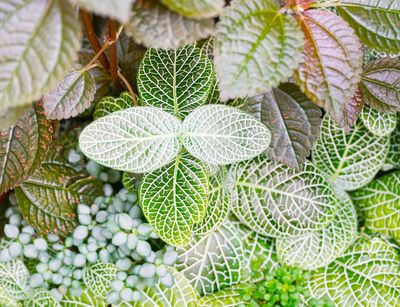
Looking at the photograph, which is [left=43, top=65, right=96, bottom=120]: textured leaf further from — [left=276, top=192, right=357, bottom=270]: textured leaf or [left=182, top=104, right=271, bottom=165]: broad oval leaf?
[left=276, top=192, right=357, bottom=270]: textured leaf

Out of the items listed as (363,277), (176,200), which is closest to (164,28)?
(176,200)

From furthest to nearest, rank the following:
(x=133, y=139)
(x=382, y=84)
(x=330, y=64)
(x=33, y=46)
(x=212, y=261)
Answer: (x=212, y=261) → (x=382, y=84) → (x=133, y=139) → (x=330, y=64) → (x=33, y=46)

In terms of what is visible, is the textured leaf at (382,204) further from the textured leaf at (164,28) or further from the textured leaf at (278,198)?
the textured leaf at (164,28)

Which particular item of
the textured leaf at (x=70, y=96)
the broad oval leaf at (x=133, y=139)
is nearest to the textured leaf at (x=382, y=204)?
the broad oval leaf at (x=133, y=139)

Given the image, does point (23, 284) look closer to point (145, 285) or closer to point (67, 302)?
point (67, 302)

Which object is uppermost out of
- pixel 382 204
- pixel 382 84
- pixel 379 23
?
pixel 379 23

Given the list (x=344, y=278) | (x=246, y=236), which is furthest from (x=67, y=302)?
(x=344, y=278)

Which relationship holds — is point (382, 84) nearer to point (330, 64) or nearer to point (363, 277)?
point (330, 64)
